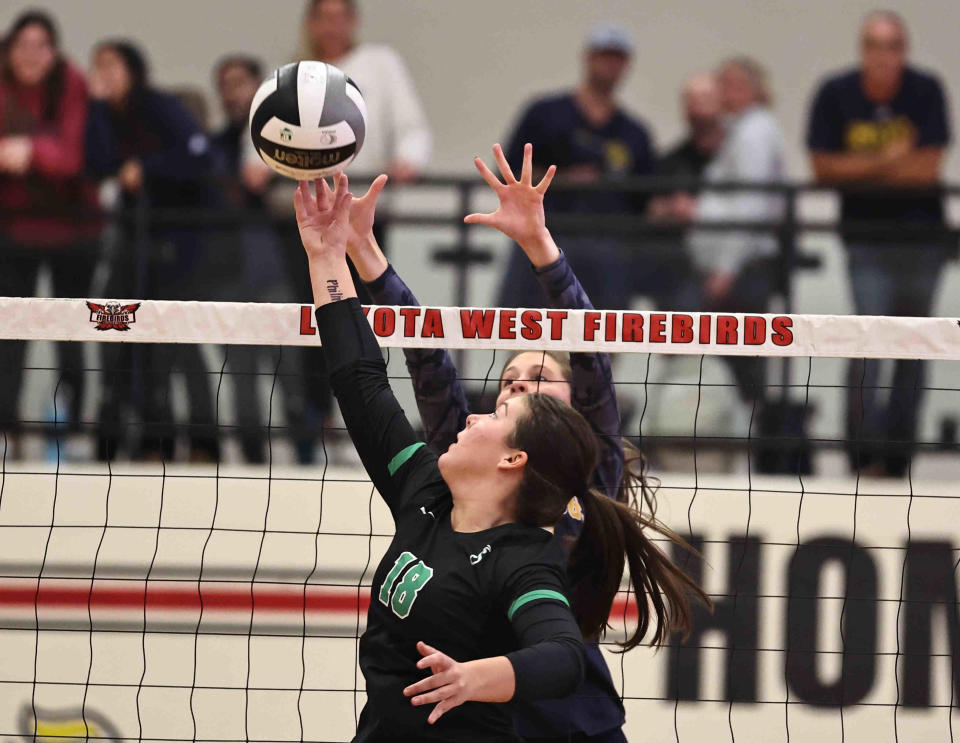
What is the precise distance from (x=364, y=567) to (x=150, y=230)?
214 cm

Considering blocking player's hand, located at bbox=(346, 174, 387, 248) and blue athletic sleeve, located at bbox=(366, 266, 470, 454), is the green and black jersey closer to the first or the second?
blue athletic sleeve, located at bbox=(366, 266, 470, 454)

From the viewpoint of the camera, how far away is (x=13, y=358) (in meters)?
6.82

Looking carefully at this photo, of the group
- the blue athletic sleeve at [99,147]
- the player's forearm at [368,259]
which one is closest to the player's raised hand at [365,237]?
the player's forearm at [368,259]

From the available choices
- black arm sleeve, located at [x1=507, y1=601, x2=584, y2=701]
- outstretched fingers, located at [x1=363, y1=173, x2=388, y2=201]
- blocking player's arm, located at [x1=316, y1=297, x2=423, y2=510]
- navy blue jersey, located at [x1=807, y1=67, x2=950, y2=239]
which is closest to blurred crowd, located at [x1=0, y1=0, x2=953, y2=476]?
navy blue jersey, located at [x1=807, y1=67, x2=950, y2=239]

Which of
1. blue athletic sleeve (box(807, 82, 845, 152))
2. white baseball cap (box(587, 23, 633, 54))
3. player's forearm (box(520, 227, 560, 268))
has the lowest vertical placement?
player's forearm (box(520, 227, 560, 268))

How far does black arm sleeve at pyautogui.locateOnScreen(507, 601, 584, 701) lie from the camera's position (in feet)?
8.91

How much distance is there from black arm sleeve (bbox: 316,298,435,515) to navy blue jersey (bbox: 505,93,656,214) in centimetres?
405

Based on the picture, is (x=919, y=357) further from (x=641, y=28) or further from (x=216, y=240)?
(x=641, y=28)

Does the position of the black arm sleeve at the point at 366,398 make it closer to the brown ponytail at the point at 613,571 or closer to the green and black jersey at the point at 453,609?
the green and black jersey at the point at 453,609

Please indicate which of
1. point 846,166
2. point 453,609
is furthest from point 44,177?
point 453,609

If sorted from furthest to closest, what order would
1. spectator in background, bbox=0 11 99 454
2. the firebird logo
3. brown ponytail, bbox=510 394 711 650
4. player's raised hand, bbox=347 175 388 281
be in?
spectator in background, bbox=0 11 99 454 < the firebird logo < player's raised hand, bbox=347 175 388 281 < brown ponytail, bbox=510 394 711 650

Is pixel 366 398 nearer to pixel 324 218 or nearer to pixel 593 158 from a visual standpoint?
pixel 324 218

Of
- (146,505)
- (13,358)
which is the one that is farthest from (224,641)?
(13,358)

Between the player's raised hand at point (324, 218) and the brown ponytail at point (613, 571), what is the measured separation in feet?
3.03
